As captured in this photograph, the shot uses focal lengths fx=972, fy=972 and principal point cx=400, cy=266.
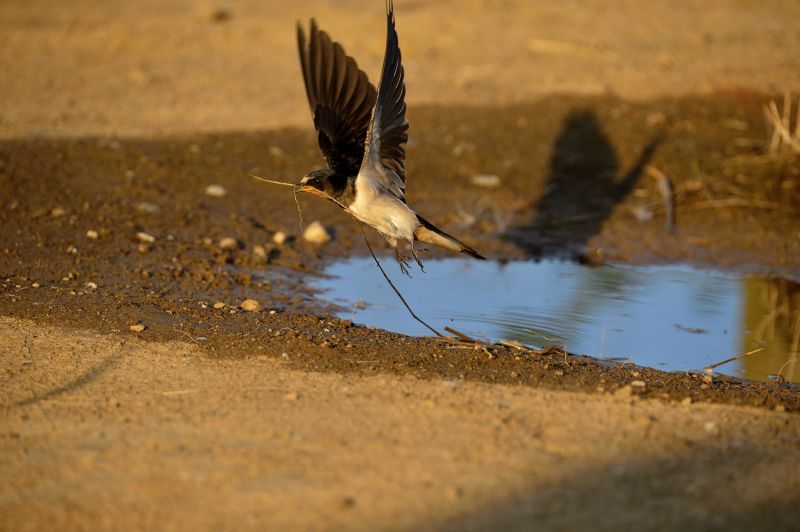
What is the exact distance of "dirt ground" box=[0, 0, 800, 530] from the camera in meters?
3.09

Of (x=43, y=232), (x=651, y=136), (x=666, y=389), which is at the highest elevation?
(x=651, y=136)

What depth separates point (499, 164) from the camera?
7.91 m

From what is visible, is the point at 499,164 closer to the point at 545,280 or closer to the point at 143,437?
the point at 545,280

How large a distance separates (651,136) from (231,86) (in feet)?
12.7

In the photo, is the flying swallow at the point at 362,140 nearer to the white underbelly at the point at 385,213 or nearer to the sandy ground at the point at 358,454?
the white underbelly at the point at 385,213

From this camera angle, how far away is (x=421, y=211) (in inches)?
281

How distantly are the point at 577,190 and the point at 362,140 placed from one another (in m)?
3.19

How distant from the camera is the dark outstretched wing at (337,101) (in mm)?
4914

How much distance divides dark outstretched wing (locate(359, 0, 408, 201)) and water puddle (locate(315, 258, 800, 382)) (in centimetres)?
92

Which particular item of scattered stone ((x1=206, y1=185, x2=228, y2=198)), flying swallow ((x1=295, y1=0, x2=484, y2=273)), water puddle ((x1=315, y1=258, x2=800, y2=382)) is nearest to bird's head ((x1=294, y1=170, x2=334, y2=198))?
flying swallow ((x1=295, y1=0, x2=484, y2=273))

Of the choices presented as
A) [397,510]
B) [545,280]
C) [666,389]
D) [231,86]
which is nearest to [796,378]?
[666,389]

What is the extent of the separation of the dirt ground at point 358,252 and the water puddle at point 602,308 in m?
0.23

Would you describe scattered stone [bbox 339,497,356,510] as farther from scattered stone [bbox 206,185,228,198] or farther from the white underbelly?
scattered stone [bbox 206,185,228,198]

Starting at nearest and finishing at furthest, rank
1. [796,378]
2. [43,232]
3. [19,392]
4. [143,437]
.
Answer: [143,437] → [19,392] → [796,378] → [43,232]
